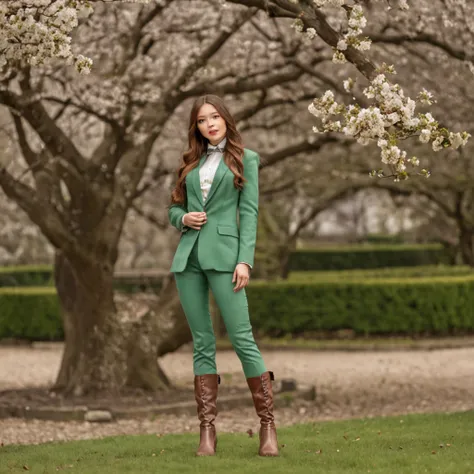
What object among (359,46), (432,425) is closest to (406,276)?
(432,425)

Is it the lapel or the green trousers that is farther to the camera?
the lapel

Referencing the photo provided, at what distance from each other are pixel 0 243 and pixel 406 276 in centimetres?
1055

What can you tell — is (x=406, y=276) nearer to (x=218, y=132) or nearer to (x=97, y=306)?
(x=97, y=306)

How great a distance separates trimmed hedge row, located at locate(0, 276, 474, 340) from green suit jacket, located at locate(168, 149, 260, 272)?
1004 centimetres

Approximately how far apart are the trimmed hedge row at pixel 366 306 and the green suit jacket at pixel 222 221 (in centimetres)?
1004

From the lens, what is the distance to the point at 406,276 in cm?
1611

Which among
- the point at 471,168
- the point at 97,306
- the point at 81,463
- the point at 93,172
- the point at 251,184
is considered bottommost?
the point at 81,463

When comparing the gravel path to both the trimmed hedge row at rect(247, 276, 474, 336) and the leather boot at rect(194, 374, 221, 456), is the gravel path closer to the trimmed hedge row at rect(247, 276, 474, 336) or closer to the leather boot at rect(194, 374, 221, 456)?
the trimmed hedge row at rect(247, 276, 474, 336)

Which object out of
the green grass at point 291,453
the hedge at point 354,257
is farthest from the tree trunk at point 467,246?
the green grass at point 291,453

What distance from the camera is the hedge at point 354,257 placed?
25.5 m

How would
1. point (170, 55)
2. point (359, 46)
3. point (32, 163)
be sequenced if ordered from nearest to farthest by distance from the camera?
point (359, 46)
point (32, 163)
point (170, 55)

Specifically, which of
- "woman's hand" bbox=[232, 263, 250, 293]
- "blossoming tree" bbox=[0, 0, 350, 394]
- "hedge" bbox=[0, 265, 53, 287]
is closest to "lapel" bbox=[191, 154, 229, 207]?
"woman's hand" bbox=[232, 263, 250, 293]

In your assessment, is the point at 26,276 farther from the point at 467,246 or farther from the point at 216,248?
the point at 216,248

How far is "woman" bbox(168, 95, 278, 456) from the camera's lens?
476 centimetres
